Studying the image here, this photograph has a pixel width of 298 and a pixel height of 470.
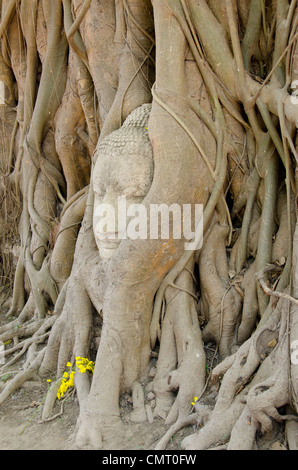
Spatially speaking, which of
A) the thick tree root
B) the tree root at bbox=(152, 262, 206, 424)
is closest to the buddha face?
the tree root at bbox=(152, 262, 206, 424)

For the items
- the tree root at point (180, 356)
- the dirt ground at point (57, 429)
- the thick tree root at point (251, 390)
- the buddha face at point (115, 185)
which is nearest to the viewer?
the thick tree root at point (251, 390)

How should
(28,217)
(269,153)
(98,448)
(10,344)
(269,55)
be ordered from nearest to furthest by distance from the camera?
(98,448)
(269,153)
(269,55)
(10,344)
(28,217)

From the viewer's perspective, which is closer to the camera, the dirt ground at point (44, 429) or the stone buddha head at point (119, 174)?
the dirt ground at point (44, 429)

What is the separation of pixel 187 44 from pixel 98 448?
2.34m

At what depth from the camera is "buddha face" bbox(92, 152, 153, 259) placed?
7.98ft

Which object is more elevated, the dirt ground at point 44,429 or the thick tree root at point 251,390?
the thick tree root at point 251,390

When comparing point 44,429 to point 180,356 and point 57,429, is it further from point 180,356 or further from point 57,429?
point 180,356

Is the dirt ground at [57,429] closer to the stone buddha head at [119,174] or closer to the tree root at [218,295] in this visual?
the tree root at [218,295]

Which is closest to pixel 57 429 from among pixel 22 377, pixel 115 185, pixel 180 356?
pixel 22 377

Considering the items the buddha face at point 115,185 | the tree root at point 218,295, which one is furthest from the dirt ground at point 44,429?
the buddha face at point 115,185

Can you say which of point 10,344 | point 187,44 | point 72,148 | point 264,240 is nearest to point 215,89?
point 187,44

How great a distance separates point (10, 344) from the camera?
3.35 meters

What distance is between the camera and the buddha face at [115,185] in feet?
7.98

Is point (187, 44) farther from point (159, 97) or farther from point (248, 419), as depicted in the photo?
point (248, 419)
